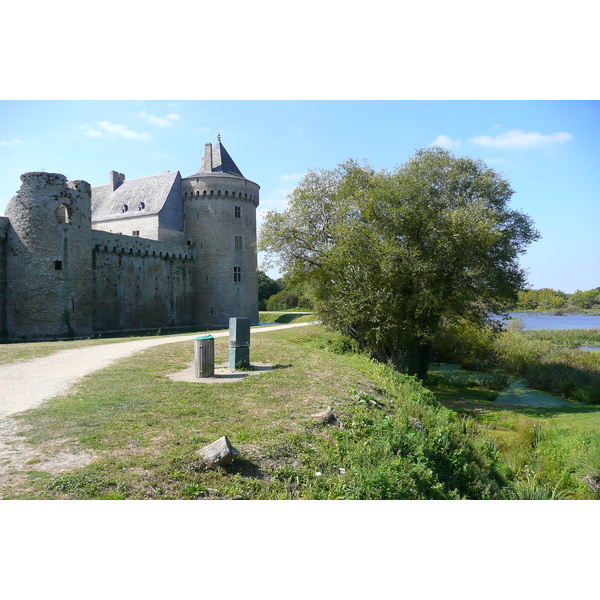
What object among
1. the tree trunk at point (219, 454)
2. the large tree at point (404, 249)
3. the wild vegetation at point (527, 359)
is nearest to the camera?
the tree trunk at point (219, 454)

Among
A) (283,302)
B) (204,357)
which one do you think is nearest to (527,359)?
(204,357)

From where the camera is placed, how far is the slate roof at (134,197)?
3628 cm

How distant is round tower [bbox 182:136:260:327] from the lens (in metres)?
37.1

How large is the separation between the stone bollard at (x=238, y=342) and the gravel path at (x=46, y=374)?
3.50 m

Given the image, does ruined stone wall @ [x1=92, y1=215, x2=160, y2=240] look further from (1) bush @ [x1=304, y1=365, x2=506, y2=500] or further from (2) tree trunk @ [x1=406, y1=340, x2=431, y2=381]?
(1) bush @ [x1=304, y1=365, x2=506, y2=500]

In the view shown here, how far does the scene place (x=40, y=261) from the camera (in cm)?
2458

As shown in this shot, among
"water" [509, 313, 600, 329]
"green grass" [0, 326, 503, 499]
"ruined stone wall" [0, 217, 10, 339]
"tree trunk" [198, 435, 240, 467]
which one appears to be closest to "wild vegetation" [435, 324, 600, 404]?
"water" [509, 313, 600, 329]

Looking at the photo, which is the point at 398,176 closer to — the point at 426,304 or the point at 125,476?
the point at 426,304

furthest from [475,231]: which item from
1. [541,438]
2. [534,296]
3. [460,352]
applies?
[534,296]

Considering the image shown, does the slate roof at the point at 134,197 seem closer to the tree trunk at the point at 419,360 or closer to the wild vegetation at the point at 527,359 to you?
the tree trunk at the point at 419,360

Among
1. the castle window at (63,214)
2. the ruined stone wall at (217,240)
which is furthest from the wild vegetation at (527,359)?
the castle window at (63,214)

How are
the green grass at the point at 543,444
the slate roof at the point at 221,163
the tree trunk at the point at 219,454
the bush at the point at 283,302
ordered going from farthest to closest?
the bush at the point at 283,302 < the slate roof at the point at 221,163 < the green grass at the point at 543,444 < the tree trunk at the point at 219,454

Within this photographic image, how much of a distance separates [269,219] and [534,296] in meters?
60.8

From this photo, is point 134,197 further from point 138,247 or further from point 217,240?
point 217,240
